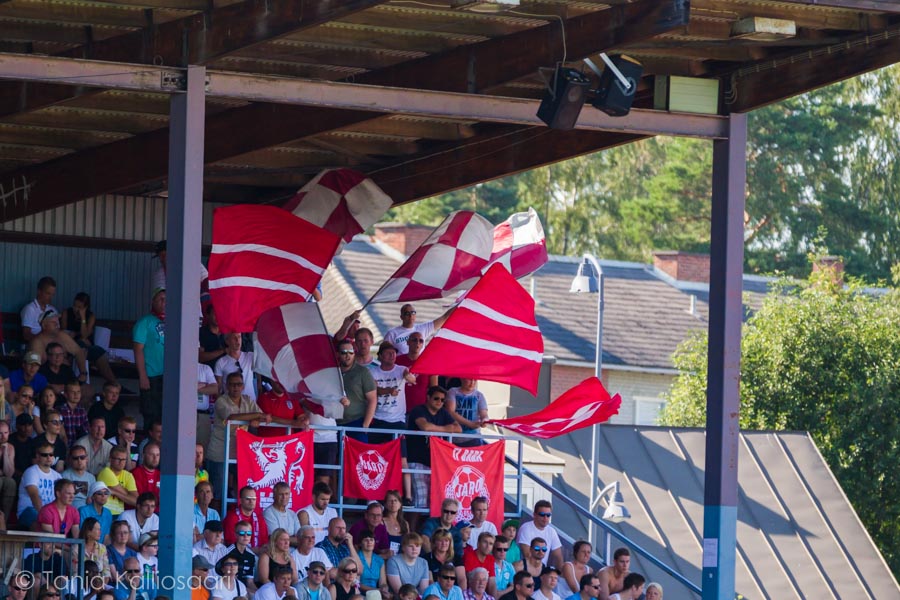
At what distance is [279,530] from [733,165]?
205 inches

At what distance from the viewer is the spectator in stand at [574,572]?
16.9 m

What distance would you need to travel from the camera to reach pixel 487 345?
16.1m

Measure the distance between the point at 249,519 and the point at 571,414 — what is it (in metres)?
3.33

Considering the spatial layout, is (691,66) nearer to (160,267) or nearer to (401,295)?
(401,295)

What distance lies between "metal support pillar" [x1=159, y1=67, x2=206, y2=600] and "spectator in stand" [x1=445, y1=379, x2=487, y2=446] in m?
4.58

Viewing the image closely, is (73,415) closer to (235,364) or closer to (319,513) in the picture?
(235,364)

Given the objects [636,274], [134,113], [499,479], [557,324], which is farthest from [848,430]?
[134,113]

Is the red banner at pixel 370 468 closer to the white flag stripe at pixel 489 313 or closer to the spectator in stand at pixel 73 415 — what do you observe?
the white flag stripe at pixel 489 313

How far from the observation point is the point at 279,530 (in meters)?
14.7

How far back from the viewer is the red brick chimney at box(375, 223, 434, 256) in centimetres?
4491

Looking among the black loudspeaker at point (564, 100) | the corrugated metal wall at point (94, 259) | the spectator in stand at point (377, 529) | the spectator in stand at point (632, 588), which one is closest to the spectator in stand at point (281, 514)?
the spectator in stand at point (377, 529)

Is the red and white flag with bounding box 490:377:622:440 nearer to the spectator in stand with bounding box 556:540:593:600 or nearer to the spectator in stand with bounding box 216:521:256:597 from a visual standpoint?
the spectator in stand with bounding box 556:540:593:600

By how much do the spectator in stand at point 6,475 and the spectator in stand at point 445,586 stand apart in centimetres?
371

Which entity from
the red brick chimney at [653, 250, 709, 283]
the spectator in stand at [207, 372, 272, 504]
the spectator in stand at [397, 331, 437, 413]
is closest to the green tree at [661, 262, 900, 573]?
the red brick chimney at [653, 250, 709, 283]
